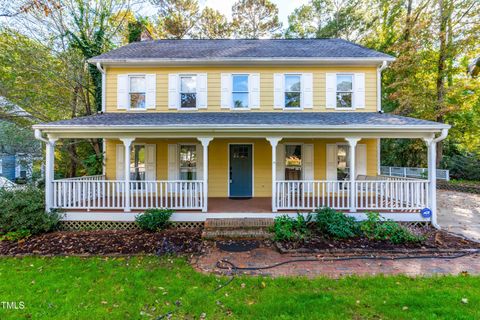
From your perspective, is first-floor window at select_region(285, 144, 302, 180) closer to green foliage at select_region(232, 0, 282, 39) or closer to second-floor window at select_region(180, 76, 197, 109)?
second-floor window at select_region(180, 76, 197, 109)

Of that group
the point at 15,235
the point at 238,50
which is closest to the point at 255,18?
the point at 238,50

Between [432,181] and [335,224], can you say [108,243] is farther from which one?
[432,181]

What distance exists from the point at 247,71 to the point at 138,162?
5.68 m

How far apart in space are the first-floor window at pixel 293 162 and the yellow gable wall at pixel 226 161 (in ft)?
1.21

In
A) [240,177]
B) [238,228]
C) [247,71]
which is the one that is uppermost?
[247,71]

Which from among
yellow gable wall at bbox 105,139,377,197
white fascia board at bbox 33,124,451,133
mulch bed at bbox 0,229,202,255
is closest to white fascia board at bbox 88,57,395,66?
yellow gable wall at bbox 105,139,377,197

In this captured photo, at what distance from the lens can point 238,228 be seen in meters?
6.55

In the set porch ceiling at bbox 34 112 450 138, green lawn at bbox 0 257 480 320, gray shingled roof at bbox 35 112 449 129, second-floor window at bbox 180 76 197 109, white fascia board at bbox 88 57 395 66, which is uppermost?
white fascia board at bbox 88 57 395 66

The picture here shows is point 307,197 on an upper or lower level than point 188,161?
lower

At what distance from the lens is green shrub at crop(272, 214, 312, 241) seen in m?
5.95

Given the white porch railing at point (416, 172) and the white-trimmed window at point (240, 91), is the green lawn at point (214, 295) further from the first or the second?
the white porch railing at point (416, 172)

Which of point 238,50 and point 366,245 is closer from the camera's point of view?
point 366,245

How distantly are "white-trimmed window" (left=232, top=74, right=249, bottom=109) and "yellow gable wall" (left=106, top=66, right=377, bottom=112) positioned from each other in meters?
0.26

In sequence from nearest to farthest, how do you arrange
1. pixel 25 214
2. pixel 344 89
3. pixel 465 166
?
1. pixel 25 214
2. pixel 344 89
3. pixel 465 166
